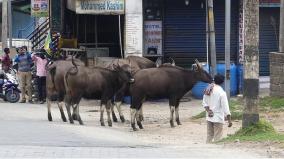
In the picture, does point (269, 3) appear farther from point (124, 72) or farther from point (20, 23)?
point (20, 23)

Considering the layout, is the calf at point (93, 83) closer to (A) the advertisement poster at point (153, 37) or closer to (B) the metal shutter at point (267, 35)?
(A) the advertisement poster at point (153, 37)

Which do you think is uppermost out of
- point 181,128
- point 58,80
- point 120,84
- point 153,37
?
point 153,37

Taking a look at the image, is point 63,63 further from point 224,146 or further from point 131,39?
point 224,146

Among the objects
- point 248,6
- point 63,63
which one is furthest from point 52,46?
point 248,6

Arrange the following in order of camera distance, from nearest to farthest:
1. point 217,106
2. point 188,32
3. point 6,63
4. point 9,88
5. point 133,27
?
point 217,106 → point 133,27 → point 9,88 → point 6,63 → point 188,32

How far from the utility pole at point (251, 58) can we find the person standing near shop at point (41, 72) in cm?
1064

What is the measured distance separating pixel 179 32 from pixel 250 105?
1166cm

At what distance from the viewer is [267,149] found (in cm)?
1255

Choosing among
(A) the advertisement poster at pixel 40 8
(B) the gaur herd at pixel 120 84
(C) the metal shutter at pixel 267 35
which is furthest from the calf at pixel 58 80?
(A) the advertisement poster at pixel 40 8

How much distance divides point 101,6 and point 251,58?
421 inches

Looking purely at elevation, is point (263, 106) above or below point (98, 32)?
below

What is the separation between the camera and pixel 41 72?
944 inches

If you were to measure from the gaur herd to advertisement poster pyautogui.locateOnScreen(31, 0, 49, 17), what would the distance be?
1130 cm

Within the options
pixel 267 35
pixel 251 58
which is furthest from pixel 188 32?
pixel 251 58
